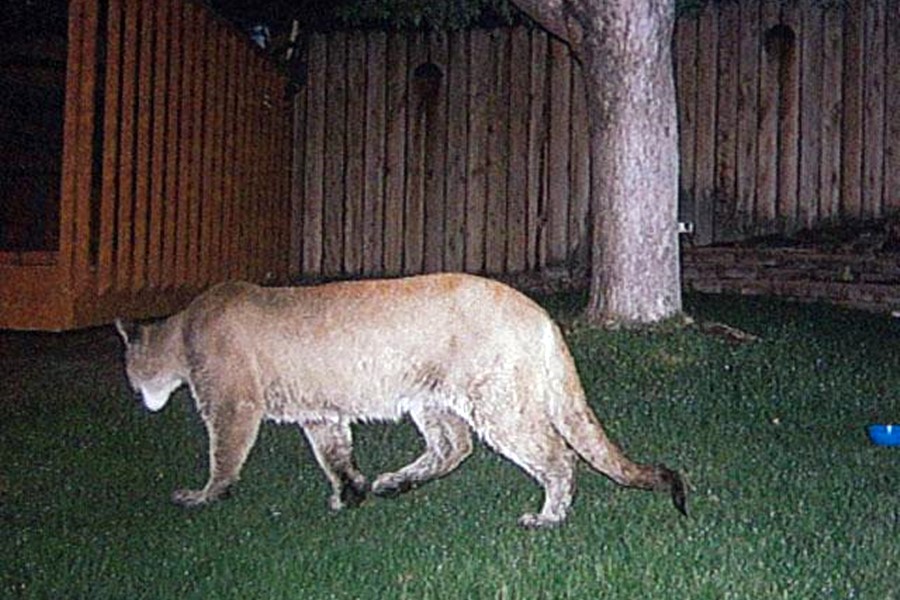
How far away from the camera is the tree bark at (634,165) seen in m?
8.98

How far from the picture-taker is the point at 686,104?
12.1m

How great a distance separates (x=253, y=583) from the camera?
457 centimetres

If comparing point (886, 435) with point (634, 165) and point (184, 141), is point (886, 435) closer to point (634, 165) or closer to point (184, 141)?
point (634, 165)

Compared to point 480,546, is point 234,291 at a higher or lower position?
higher

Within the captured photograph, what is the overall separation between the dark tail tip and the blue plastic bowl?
68.5 inches

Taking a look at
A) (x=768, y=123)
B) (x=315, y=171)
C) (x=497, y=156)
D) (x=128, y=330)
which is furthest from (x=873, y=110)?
(x=128, y=330)

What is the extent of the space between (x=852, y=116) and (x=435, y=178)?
383 cm

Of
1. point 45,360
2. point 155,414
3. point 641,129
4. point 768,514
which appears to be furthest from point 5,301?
point 768,514

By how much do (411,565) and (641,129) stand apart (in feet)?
16.4

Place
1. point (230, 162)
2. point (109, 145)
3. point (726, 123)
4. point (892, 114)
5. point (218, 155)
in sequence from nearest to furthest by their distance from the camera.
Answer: point (109, 145) → point (218, 155) → point (230, 162) → point (892, 114) → point (726, 123)

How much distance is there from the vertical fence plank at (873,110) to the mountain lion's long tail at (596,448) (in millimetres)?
7144

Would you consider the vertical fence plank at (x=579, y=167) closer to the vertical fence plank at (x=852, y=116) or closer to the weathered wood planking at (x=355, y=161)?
the weathered wood planking at (x=355, y=161)

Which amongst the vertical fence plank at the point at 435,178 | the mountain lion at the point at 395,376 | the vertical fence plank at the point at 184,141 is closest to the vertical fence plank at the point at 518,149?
the vertical fence plank at the point at 435,178

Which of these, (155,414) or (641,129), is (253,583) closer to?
(155,414)
